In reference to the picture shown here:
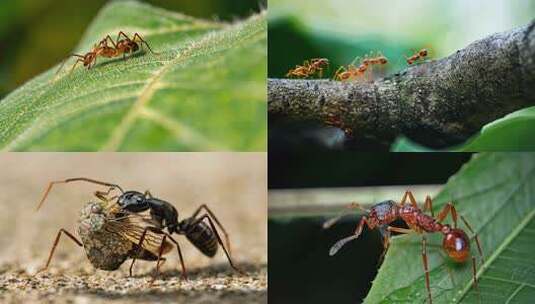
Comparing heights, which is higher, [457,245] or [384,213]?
[384,213]

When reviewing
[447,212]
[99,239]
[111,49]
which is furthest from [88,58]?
[447,212]

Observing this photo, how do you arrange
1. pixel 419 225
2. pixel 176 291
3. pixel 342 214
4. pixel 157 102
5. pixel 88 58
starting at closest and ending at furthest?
pixel 157 102 → pixel 88 58 → pixel 176 291 → pixel 419 225 → pixel 342 214

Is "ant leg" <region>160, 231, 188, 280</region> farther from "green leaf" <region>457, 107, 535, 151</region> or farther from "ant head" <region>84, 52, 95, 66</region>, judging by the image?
"green leaf" <region>457, 107, 535, 151</region>

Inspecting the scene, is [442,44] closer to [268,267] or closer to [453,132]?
[453,132]

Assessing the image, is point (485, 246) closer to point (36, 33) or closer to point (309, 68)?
point (309, 68)

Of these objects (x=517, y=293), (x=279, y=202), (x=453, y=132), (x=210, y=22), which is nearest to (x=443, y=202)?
(x=453, y=132)

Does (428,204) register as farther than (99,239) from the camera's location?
Yes
